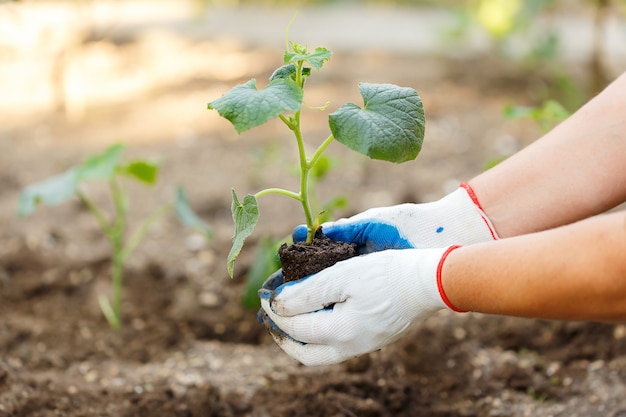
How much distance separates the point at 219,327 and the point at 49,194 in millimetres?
560

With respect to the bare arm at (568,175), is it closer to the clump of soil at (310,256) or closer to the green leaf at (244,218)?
the clump of soil at (310,256)

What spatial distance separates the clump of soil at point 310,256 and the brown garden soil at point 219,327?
0.40 metres

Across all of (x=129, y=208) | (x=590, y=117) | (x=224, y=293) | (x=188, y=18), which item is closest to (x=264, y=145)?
(x=129, y=208)

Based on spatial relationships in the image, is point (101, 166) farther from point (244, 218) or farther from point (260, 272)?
point (244, 218)

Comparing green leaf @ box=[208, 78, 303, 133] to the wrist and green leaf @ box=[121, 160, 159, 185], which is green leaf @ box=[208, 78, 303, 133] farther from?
green leaf @ box=[121, 160, 159, 185]

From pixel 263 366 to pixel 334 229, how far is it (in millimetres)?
535

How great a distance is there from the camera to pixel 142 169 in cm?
209

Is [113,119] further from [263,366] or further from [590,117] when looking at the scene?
[590,117]

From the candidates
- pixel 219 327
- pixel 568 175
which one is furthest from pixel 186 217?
pixel 568 175

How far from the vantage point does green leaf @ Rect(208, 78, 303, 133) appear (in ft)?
4.09

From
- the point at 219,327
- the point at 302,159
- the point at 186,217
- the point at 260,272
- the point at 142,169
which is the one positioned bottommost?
the point at 219,327

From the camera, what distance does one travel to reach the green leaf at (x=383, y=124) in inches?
51.5

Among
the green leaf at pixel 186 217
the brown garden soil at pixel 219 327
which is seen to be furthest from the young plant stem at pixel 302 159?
the green leaf at pixel 186 217

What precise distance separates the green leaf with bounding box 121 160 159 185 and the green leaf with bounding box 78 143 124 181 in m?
0.04
